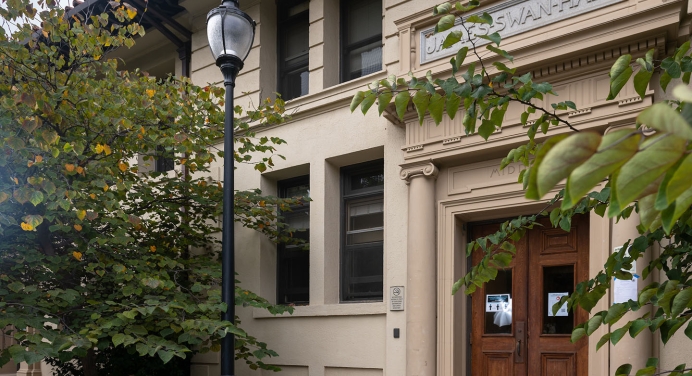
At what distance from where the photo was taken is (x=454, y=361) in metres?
8.52

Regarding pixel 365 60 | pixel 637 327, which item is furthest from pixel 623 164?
pixel 365 60

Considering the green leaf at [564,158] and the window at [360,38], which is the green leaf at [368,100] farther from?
the window at [360,38]

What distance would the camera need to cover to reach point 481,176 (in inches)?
338

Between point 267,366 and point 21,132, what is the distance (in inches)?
168

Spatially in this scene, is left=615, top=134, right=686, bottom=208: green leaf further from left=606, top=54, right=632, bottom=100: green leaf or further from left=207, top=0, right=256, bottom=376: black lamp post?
left=207, top=0, right=256, bottom=376: black lamp post

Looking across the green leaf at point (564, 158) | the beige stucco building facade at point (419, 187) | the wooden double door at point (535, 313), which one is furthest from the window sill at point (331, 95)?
the green leaf at point (564, 158)

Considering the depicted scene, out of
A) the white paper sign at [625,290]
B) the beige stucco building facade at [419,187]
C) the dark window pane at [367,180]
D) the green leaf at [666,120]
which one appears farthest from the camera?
the dark window pane at [367,180]

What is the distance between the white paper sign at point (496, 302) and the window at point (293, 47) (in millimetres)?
4766

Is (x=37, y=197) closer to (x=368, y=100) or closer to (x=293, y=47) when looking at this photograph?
(x=368, y=100)

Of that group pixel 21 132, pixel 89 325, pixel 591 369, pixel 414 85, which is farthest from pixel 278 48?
pixel 414 85

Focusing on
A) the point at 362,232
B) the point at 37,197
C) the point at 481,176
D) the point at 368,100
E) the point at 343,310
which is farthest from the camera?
the point at 362,232

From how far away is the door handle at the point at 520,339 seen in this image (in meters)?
8.27

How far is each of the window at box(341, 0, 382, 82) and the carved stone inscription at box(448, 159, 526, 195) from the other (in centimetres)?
250

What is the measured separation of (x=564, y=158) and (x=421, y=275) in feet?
24.9
